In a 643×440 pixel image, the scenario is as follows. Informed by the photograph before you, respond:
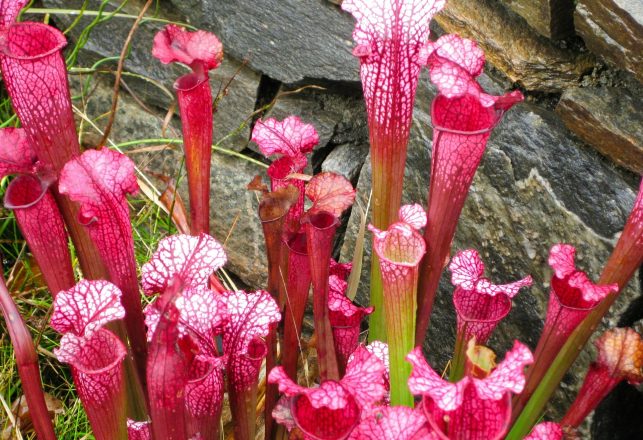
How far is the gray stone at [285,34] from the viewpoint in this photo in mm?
1648

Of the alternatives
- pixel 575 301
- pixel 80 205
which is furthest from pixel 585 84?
pixel 80 205

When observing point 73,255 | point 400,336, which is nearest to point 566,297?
point 400,336

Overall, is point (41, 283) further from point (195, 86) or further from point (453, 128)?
point (453, 128)

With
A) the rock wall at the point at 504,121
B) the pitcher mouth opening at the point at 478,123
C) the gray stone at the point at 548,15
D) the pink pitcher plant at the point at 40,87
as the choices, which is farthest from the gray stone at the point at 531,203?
the pink pitcher plant at the point at 40,87

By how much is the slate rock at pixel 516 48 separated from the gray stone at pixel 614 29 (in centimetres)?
7

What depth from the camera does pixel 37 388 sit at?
1019mm

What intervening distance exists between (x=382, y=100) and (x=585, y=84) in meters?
0.48


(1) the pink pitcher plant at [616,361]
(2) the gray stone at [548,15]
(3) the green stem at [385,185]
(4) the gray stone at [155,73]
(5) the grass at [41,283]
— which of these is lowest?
(5) the grass at [41,283]

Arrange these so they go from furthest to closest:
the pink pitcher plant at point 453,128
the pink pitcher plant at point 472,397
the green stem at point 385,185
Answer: the green stem at point 385,185
the pink pitcher plant at point 453,128
the pink pitcher plant at point 472,397

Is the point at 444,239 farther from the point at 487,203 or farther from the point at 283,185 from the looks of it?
the point at 487,203

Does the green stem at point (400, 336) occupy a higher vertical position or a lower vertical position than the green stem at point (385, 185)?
lower

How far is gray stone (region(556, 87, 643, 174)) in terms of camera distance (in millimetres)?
1233

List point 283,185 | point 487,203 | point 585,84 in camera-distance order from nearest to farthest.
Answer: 1. point 283,185
2. point 585,84
3. point 487,203

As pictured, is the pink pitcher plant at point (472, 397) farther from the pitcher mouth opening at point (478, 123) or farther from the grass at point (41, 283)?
the grass at point (41, 283)
